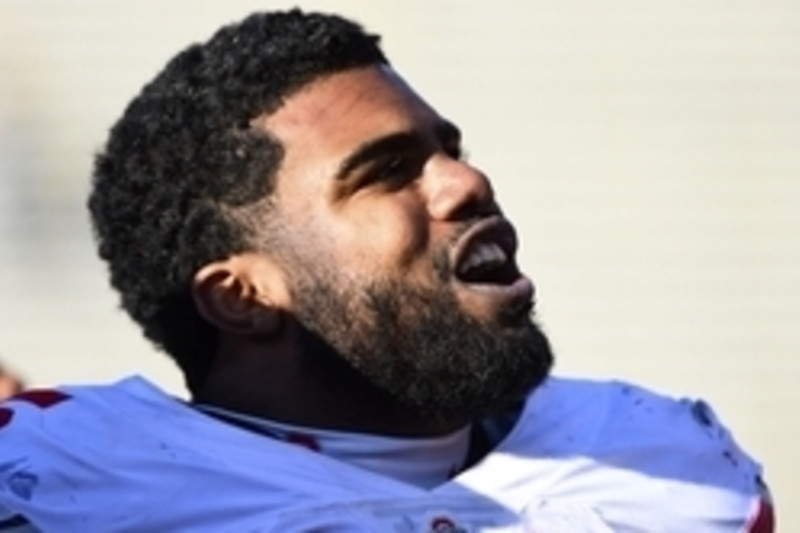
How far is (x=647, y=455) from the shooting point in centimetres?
319

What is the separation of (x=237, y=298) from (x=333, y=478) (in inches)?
11.2

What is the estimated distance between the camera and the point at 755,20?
6453 mm

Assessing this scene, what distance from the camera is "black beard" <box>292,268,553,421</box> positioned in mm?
2951

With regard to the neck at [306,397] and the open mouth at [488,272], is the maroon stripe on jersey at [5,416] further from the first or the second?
the open mouth at [488,272]

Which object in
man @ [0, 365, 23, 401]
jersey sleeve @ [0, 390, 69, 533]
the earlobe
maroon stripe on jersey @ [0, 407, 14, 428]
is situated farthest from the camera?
man @ [0, 365, 23, 401]

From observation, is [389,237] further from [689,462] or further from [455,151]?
[689,462]

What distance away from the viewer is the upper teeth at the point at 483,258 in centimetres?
294

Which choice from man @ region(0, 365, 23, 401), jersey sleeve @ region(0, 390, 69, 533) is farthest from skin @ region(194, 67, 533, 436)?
man @ region(0, 365, 23, 401)

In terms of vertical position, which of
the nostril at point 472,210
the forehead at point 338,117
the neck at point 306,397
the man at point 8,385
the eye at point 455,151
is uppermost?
the forehead at point 338,117

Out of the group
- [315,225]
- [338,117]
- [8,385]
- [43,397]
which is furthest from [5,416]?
[8,385]

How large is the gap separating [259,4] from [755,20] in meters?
1.31

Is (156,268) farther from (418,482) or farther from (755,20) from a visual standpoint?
(755,20)

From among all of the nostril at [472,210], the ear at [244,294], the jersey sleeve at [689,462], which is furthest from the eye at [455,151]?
the jersey sleeve at [689,462]

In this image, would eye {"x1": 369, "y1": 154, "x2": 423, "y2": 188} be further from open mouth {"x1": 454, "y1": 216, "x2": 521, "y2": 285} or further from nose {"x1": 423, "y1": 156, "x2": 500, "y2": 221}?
open mouth {"x1": 454, "y1": 216, "x2": 521, "y2": 285}
